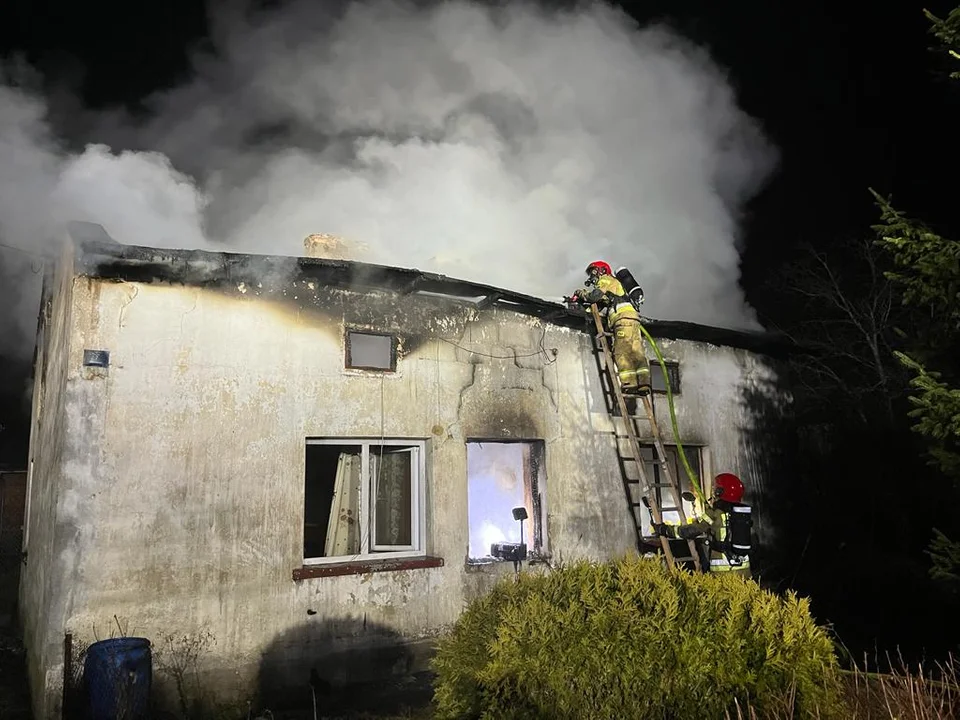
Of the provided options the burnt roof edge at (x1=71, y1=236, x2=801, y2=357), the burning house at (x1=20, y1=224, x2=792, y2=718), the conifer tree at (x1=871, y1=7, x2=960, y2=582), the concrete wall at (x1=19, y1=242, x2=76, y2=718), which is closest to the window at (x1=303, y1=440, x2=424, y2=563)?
the burning house at (x1=20, y1=224, x2=792, y2=718)

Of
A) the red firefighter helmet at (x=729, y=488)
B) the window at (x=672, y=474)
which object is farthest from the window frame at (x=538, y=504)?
the red firefighter helmet at (x=729, y=488)

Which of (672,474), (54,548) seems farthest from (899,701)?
(54,548)

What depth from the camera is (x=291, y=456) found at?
5539 mm

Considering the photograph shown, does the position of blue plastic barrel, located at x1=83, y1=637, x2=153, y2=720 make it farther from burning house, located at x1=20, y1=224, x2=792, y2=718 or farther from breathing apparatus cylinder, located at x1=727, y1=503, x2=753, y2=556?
breathing apparatus cylinder, located at x1=727, y1=503, x2=753, y2=556

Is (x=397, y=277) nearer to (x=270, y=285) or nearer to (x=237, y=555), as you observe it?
(x=270, y=285)

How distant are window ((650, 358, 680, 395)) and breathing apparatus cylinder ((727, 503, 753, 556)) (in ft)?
6.66

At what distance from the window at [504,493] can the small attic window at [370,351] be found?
1.66 metres

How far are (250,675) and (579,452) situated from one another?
3924mm

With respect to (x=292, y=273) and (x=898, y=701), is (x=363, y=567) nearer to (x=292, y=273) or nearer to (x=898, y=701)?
(x=292, y=273)

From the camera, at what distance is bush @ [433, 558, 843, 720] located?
298 centimetres

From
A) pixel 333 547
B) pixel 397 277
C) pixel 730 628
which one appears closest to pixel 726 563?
pixel 730 628

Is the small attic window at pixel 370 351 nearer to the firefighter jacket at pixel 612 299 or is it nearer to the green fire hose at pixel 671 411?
the firefighter jacket at pixel 612 299

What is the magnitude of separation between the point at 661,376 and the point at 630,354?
1.14 metres

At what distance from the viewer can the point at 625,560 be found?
3.78 m
